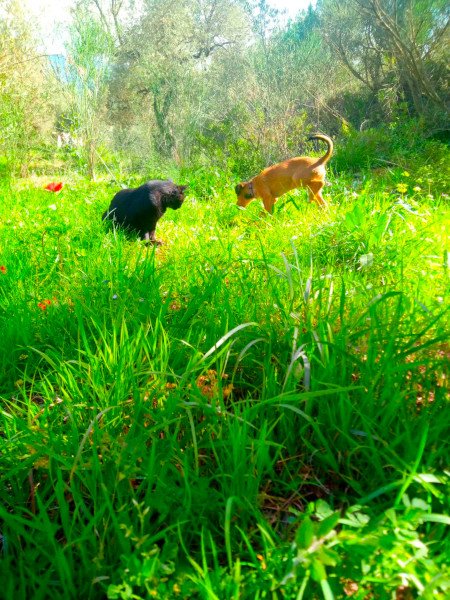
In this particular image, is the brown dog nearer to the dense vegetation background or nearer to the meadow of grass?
the dense vegetation background

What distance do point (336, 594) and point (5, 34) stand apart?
579 inches

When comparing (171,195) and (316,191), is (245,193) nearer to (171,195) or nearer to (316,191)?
(316,191)

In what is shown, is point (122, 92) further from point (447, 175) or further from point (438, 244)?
point (438, 244)

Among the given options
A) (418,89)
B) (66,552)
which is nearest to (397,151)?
(418,89)

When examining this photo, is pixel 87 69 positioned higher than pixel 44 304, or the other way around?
pixel 87 69

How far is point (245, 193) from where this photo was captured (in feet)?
16.4

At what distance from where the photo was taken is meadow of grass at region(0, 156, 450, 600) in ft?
3.07

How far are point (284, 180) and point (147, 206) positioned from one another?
1.81 m

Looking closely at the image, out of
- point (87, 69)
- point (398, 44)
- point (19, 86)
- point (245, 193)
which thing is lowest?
point (245, 193)

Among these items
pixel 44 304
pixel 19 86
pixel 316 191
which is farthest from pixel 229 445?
pixel 19 86

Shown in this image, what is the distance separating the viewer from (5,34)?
1184 cm

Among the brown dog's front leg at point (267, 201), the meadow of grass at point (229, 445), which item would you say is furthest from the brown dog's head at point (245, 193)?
the meadow of grass at point (229, 445)

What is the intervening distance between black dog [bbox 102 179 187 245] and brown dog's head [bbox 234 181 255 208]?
127 cm

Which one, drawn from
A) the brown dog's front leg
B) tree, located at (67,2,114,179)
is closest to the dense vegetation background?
the brown dog's front leg
